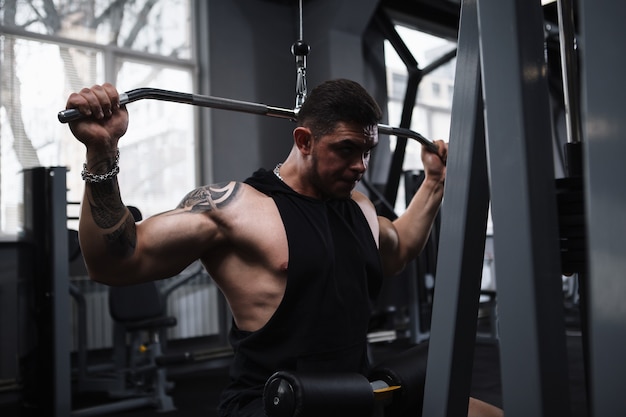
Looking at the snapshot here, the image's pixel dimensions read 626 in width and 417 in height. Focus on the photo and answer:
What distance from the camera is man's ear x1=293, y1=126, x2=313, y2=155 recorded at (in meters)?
1.40

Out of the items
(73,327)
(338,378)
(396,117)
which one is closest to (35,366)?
(73,327)

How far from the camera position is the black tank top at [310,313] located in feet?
4.12

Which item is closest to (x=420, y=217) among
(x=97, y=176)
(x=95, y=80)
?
(x=97, y=176)

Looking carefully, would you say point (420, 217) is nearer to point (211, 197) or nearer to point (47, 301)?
point (211, 197)

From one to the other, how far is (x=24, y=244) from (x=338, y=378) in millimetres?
2591

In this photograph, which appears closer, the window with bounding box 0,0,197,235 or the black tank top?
the black tank top

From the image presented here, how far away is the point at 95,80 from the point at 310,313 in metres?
3.90

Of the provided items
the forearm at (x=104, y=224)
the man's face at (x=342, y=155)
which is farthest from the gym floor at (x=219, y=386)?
the forearm at (x=104, y=224)

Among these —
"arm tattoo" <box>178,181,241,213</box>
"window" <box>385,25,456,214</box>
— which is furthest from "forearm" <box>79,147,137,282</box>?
"window" <box>385,25,456,214</box>

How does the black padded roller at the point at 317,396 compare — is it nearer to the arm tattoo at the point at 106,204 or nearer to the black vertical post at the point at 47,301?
the arm tattoo at the point at 106,204

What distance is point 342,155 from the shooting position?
1.37 metres

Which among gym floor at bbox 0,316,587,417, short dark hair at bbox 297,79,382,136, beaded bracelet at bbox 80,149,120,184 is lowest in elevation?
gym floor at bbox 0,316,587,417

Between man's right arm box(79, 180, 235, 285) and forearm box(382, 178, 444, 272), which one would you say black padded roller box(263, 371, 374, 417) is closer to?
man's right arm box(79, 180, 235, 285)

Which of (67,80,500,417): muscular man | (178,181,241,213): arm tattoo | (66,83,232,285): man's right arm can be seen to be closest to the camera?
(66,83,232,285): man's right arm
